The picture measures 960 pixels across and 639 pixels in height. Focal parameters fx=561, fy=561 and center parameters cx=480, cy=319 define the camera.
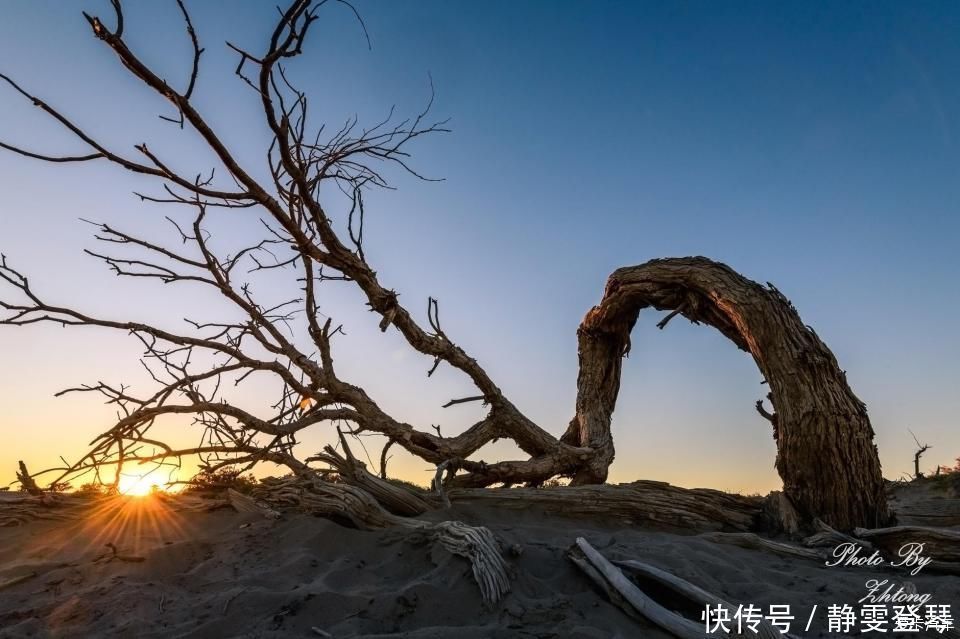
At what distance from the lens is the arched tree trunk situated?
15.9 feet

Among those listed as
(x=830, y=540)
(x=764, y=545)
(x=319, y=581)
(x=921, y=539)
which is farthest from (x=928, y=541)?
(x=319, y=581)

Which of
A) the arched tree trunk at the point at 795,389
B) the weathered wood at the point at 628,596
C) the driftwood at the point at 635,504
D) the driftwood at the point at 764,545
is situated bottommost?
the weathered wood at the point at 628,596

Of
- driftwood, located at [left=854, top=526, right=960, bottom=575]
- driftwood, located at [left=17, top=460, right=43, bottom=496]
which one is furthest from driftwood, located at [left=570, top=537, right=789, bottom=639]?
driftwood, located at [left=17, top=460, right=43, bottom=496]

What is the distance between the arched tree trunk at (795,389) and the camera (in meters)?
4.84

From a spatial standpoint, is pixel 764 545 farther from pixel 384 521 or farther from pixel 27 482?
pixel 27 482

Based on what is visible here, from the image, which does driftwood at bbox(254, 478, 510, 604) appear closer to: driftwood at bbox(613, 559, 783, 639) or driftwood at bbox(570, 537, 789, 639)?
driftwood at bbox(570, 537, 789, 639)

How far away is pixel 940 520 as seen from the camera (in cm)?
513

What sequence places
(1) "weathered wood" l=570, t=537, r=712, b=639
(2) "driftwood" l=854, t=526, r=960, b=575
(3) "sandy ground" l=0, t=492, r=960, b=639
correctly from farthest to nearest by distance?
(2) "driftwood" l=854, t=526, r=960, b=575 < (3) "sandy ground" l=0, t=492, r=960, b=639 < (1) "weathered wood" l=570, t=537, r=712, b=639

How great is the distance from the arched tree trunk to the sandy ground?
42.9 inches

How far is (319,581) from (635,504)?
2944mm

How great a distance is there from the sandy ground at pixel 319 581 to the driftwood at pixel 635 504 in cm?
59

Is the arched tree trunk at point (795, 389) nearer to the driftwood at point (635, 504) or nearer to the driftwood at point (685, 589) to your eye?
the driftwood at point (635, 504)

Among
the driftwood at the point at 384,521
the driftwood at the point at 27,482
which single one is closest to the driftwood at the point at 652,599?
the driftwood at the point at 384,521

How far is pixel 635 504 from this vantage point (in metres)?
4.91
